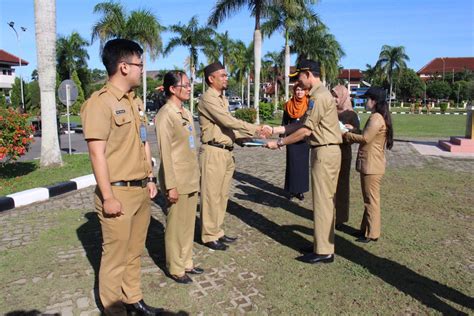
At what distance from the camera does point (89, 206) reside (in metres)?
6.30

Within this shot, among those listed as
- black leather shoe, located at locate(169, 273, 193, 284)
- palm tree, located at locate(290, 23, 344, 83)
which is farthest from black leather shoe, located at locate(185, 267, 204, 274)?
Answer: palm tree, located at locate(290, 23, 344, 83)

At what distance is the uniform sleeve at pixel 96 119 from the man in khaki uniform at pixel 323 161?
2108 mm

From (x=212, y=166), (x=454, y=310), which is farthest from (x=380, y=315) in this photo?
(x=212, y=166)

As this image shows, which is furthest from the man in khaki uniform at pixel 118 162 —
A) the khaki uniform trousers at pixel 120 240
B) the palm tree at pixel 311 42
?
the palm tree at pixel 311 42

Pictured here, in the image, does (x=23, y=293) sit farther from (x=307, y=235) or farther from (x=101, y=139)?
(x=307, y=235)

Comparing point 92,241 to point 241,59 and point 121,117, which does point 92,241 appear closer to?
point 121,117

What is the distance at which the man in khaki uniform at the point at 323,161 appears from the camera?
412 cm

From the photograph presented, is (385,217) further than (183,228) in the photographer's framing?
Yes

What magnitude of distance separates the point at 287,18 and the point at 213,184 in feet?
77.1

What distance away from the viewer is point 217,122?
14.4 feet

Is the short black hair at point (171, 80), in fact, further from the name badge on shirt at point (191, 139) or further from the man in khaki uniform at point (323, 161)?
the man in khaki uniform at point (323, 161)

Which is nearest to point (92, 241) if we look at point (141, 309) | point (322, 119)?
point (141, 309)

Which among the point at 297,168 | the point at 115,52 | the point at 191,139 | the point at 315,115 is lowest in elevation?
the point at 297,168

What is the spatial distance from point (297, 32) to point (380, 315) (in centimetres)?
3027
